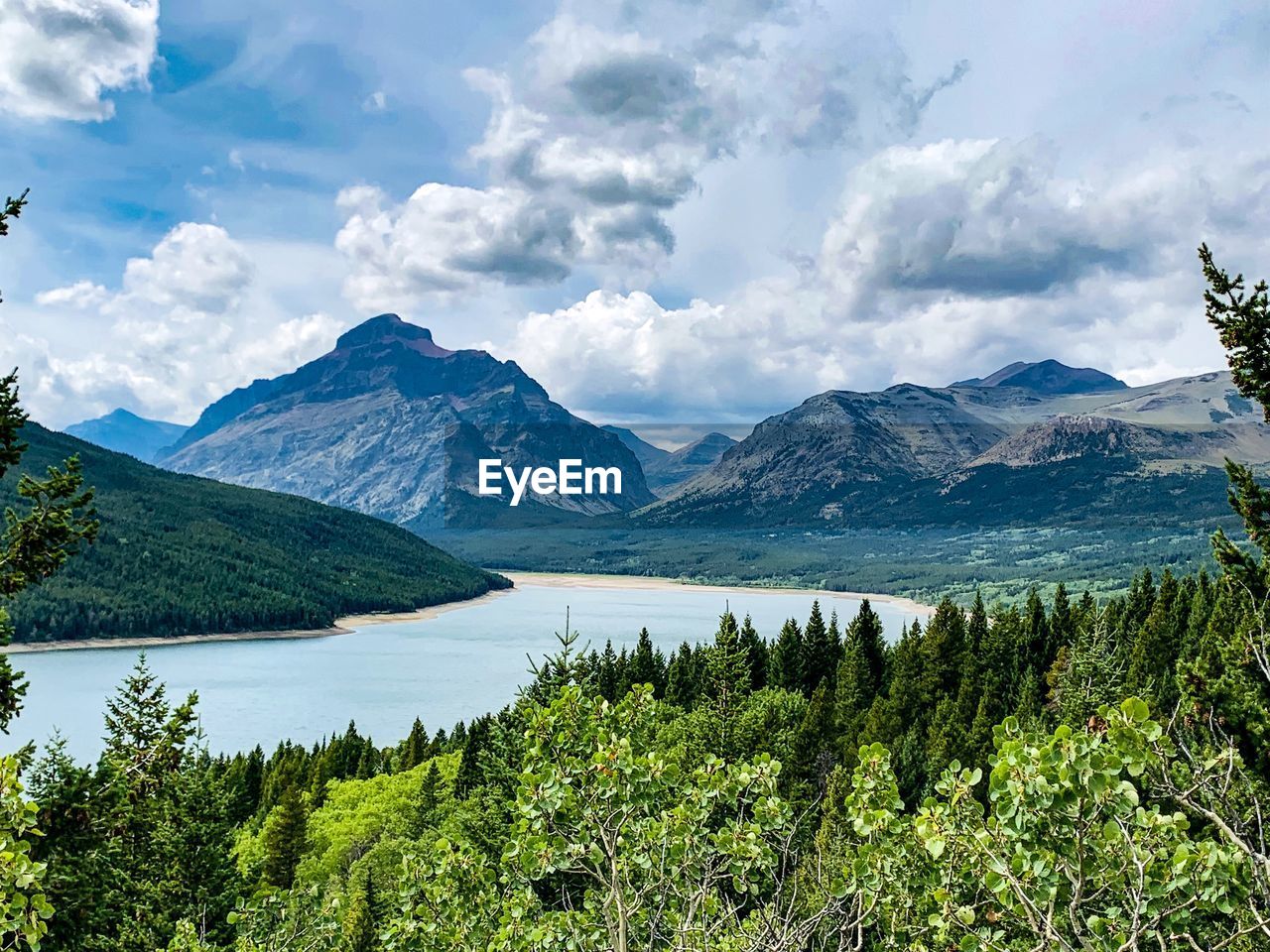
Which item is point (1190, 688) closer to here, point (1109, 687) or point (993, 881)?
point (993, 881)

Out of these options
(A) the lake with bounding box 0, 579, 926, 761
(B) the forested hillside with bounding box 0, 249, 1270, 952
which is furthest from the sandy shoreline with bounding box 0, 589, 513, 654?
(B) the forested hillside with bounding box 0, 249, 1270, 952

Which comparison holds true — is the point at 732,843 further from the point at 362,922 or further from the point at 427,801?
the point at 427,801

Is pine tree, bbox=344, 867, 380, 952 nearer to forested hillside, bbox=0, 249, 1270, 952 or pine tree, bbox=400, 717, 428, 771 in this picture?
forested hillside, bbox=0, 249, 1270, 952

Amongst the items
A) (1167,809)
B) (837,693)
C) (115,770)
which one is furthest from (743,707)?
(115,770)

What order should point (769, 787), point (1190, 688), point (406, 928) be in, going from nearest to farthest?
point (769, 787) < point (406, 928) < point (1190, 688)

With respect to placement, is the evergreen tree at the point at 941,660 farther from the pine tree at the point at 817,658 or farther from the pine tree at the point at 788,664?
the pine tree at the point at 788,664

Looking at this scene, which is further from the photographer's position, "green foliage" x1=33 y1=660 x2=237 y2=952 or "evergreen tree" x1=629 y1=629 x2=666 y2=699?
"evergreen tree" x1=629 y1=629 x2=666 y2=699

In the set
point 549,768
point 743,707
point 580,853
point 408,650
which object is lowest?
point 408,650

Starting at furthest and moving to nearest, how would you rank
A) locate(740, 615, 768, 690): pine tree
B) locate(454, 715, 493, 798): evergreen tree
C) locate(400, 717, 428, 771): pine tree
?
locate(400, 717, 428, 771): pine tree, locate(740, 615, 768, 690): pine tree, locate(454, 715, 493, 798): evergreen tree

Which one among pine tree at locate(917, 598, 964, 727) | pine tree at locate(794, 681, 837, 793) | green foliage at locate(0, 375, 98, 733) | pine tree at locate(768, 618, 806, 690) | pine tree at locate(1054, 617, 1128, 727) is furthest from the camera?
pine tree at locate(768, 618, 806, 690)
